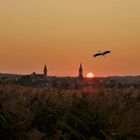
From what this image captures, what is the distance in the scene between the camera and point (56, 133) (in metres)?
21.2

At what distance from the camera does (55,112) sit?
25000 millimetres

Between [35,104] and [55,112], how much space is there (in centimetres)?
162

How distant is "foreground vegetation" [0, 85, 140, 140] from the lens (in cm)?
1603

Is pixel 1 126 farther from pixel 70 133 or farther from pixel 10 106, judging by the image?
pixel 70 133

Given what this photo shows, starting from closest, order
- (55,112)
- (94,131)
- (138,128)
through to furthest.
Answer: (138,128)
(94,131)
(55,112)

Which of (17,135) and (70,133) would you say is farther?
(17,135)

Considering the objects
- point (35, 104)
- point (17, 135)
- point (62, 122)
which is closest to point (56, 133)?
point (62, 122)

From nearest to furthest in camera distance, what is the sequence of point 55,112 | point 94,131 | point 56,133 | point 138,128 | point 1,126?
1. point 138,128
2. point 94,131
3. point 56,133
4. point 1,126
5. point 55,112

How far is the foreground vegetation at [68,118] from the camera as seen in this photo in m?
16.0

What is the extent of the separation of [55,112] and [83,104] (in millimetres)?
1661

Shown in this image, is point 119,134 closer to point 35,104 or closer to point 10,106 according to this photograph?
point 10,106

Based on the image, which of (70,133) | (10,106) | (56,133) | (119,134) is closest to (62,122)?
(56,133)

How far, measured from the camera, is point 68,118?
21469 mm

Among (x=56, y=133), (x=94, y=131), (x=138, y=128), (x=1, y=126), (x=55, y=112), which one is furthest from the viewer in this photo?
(x=55, y=112)
